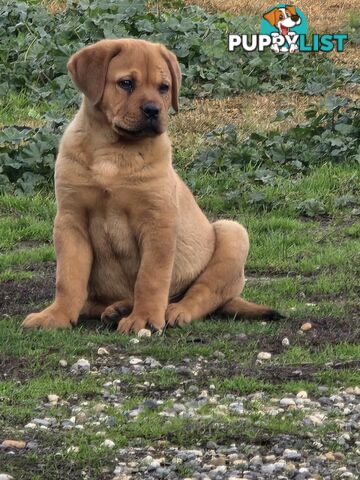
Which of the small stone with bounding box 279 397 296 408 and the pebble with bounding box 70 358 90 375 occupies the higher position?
the small stone with bounding box 279 397 296 408

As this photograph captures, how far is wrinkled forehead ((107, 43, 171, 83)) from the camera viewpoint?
25.5 ft

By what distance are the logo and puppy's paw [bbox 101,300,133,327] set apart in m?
8.73

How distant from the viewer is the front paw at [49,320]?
7.62 m

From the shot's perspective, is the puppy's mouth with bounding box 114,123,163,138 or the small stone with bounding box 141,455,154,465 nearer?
the small stone with bounding box 141,455,154,465

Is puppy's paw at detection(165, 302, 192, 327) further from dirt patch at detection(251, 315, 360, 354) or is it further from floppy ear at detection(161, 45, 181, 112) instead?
floppy ear at detection(161, 45, 181, 112)

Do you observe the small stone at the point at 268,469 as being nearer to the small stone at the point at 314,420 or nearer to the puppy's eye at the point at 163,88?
the small stone at the point at 314,420

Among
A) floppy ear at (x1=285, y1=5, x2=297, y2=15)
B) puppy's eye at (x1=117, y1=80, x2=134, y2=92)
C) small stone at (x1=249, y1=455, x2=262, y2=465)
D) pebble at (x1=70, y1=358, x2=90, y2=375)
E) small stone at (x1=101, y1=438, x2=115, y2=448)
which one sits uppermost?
puppy's eye at (x1=117, y1=80, x2=134, y2=92)

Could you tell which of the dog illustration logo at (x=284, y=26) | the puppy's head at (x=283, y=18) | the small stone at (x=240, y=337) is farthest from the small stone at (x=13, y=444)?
the puppy's head at (x=283, y=18)

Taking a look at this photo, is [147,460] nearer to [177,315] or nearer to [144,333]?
[144,333]

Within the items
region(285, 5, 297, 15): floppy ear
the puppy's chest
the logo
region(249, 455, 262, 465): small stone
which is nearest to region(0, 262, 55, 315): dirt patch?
the puppy's chest

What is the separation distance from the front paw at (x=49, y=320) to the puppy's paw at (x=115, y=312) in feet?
0.95

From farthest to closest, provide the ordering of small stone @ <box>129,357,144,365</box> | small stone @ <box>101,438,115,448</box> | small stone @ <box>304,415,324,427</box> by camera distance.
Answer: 1. small stone @ <box>129,357,144,365</box>
2. small stone @ <box>304,415,324,427</box>
3. small stone @ <box>101,438,115,448</box>

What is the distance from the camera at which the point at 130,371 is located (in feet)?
22.4

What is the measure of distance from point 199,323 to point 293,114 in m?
6.58
